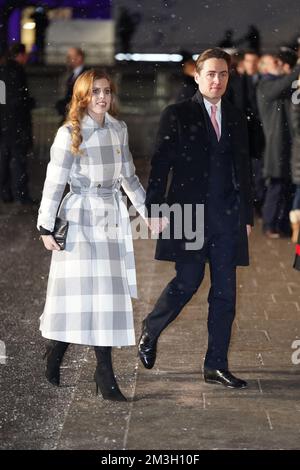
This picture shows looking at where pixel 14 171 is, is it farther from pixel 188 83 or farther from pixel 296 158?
pixel 296 158

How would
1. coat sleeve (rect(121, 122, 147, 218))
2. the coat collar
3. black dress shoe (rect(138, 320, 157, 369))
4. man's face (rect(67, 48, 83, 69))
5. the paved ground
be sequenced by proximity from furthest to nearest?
man's face (rect(67, 48, 83, 69)) < black dress shoe (rect(138, 320, 157, 369)) < coat sleeve (rect(121, 122, 147, 218)) < the coat collar < the paved ground

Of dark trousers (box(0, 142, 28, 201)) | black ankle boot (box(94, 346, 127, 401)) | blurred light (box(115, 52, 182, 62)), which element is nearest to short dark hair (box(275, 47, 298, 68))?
dark trousers (box(0, 142, 28, 201))

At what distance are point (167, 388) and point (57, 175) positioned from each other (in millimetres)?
1410

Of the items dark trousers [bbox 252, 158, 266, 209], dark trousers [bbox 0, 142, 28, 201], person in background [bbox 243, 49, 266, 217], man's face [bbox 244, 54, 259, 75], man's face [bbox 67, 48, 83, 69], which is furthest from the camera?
man's face [bbox 67, 48, 83, 69]

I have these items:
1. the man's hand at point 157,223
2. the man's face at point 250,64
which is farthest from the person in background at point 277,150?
the man's hand at point 157,223

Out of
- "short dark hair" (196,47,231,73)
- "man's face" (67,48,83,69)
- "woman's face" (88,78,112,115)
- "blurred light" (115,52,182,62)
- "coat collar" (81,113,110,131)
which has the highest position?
"short dark hair" (196,47,231,73)

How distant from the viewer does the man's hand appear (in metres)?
7.32

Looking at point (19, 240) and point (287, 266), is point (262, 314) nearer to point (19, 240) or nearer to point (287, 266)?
point (287, 266)

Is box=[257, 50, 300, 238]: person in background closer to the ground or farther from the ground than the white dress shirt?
closer to the ground

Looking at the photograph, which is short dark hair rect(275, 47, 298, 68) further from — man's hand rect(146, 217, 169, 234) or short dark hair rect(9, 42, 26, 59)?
man's hand rect(146, 217, 169, 234)

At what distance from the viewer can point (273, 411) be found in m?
6.90

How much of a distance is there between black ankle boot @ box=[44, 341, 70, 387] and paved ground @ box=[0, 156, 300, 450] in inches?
2.9

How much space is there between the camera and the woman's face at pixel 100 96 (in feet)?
23.6
